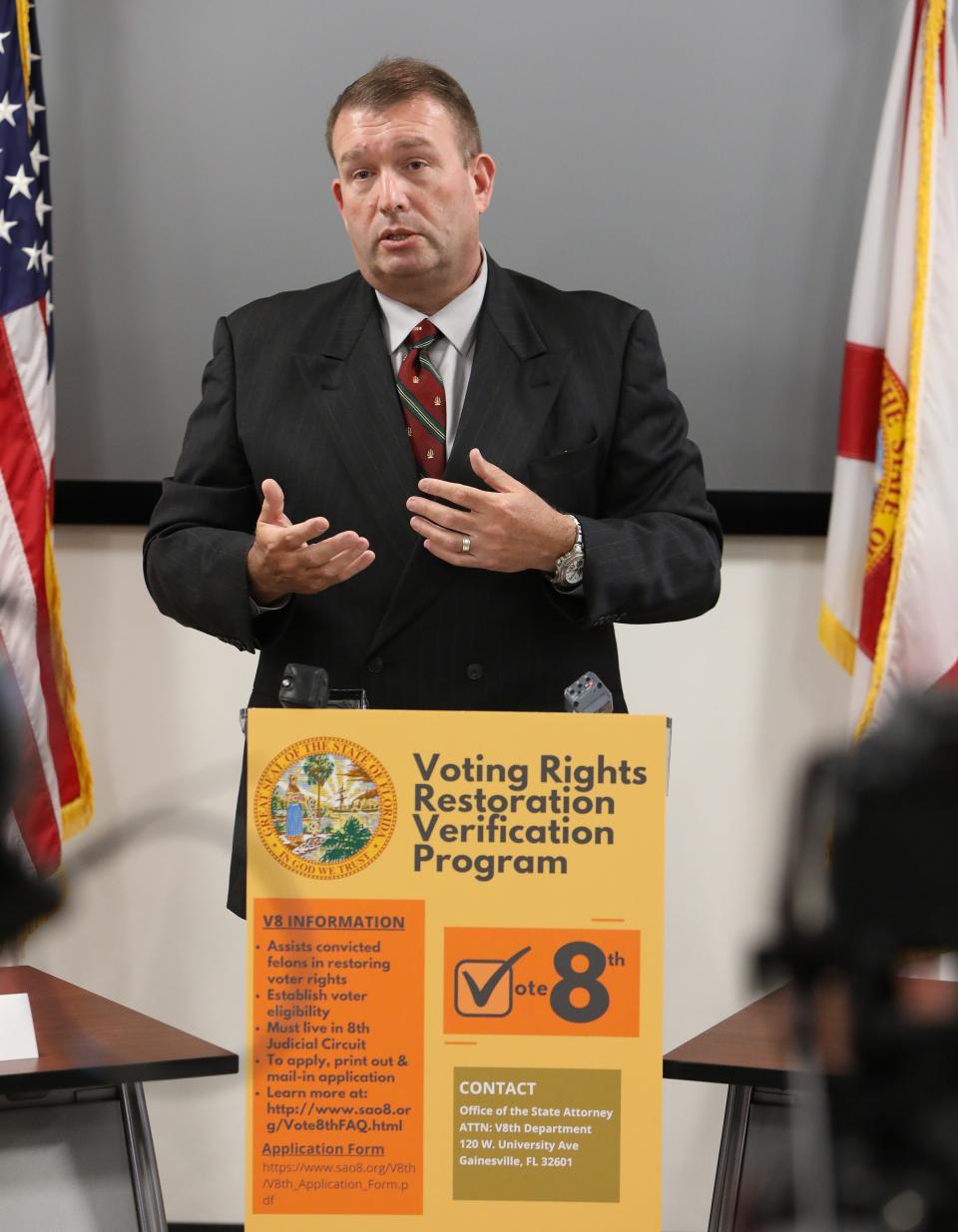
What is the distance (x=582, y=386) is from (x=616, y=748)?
2.67 feet

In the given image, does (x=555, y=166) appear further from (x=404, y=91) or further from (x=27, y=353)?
(x=27, y=353)

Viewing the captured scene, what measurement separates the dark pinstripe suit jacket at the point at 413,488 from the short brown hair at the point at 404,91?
259 millimetres

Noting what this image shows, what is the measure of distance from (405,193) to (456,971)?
110cm

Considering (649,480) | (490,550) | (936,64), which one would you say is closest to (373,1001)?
(490,550)

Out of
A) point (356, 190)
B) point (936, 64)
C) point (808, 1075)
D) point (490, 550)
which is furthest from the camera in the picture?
point (936, 64)

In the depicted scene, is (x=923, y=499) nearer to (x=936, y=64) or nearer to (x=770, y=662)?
(x=770, y=662)

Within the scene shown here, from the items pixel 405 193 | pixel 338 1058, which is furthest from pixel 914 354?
pixel 338 1058

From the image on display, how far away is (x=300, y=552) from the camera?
171cm

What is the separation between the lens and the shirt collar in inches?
82.4

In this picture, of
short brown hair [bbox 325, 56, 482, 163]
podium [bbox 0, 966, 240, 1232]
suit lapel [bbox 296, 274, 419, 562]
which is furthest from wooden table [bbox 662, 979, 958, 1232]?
short brown hair [bbox 325, 56, 482, 163]

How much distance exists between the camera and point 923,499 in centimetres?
259

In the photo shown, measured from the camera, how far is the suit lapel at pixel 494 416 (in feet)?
6.51

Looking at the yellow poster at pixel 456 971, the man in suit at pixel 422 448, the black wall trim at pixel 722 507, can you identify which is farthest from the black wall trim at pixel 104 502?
the yellow poster at pixel 456 971

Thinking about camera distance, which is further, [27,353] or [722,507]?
[722,507]
